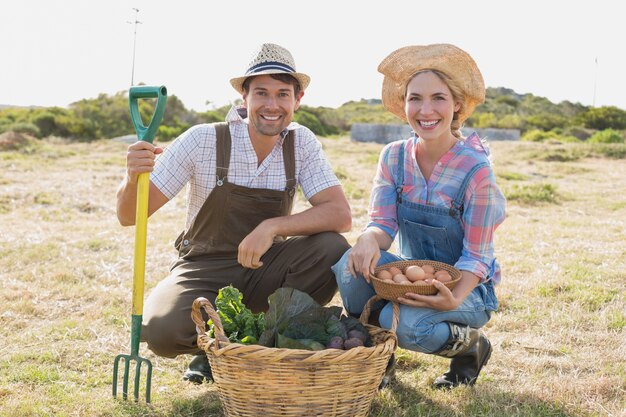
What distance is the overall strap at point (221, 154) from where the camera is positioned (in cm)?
329

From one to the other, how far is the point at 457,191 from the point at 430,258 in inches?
15.0

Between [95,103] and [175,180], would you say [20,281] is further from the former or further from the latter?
[95,103]

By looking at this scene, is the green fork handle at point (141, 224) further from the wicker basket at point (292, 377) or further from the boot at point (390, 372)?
the boot at point (390, 372)

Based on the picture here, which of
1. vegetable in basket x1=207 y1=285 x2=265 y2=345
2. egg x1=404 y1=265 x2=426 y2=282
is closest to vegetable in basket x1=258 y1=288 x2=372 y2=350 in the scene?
vegetable in basket x1=207 y1=285 x2=265 y2=345

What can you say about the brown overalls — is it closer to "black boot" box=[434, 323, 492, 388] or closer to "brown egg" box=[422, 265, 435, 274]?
"brown egg" box=[422, 265, 435, 274]

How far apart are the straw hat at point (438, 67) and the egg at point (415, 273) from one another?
30.7 inches

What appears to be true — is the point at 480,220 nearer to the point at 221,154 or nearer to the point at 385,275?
the point at 385,275

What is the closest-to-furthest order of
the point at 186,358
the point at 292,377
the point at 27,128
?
the point at 292,377, the point at 186,358, the point at 27,128

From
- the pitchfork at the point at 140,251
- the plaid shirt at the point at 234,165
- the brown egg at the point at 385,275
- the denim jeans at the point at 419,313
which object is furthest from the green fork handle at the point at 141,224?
the brown egg at the point at 385,275

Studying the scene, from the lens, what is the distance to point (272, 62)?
3.23 metres

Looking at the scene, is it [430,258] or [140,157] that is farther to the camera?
[430,258]

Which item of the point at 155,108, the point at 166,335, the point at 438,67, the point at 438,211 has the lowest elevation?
the point at 166,335

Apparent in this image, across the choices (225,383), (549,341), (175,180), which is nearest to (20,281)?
(175,180)

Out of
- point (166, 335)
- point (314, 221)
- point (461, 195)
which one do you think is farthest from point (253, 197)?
point (461, 195)
